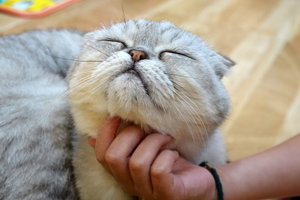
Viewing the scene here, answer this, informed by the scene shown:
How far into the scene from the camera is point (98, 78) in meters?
0.76

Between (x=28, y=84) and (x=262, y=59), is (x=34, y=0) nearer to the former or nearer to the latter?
(x=28, y=84)

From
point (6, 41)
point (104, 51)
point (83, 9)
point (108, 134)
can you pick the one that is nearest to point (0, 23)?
point (83, 9)

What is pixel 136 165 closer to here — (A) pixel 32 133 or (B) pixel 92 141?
(B) pixel 92 141

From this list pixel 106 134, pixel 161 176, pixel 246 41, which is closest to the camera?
pixel 161 176

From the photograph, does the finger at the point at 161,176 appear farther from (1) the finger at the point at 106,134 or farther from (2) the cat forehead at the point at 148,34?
(2) the cat forehead at the point at 148,34

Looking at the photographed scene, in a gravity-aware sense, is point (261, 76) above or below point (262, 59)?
below

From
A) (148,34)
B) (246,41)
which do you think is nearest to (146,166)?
(148,34)

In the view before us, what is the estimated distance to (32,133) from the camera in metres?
0.95

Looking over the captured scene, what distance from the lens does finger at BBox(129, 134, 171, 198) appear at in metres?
0.71

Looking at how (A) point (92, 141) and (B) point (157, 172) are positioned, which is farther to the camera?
(A) point (92, 141)

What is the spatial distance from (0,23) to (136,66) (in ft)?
6.63

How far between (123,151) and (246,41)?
1.99 metres

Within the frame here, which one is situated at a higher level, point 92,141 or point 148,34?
point 148,34

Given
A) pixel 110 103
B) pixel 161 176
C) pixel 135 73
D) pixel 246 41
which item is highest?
pixel 246 41
